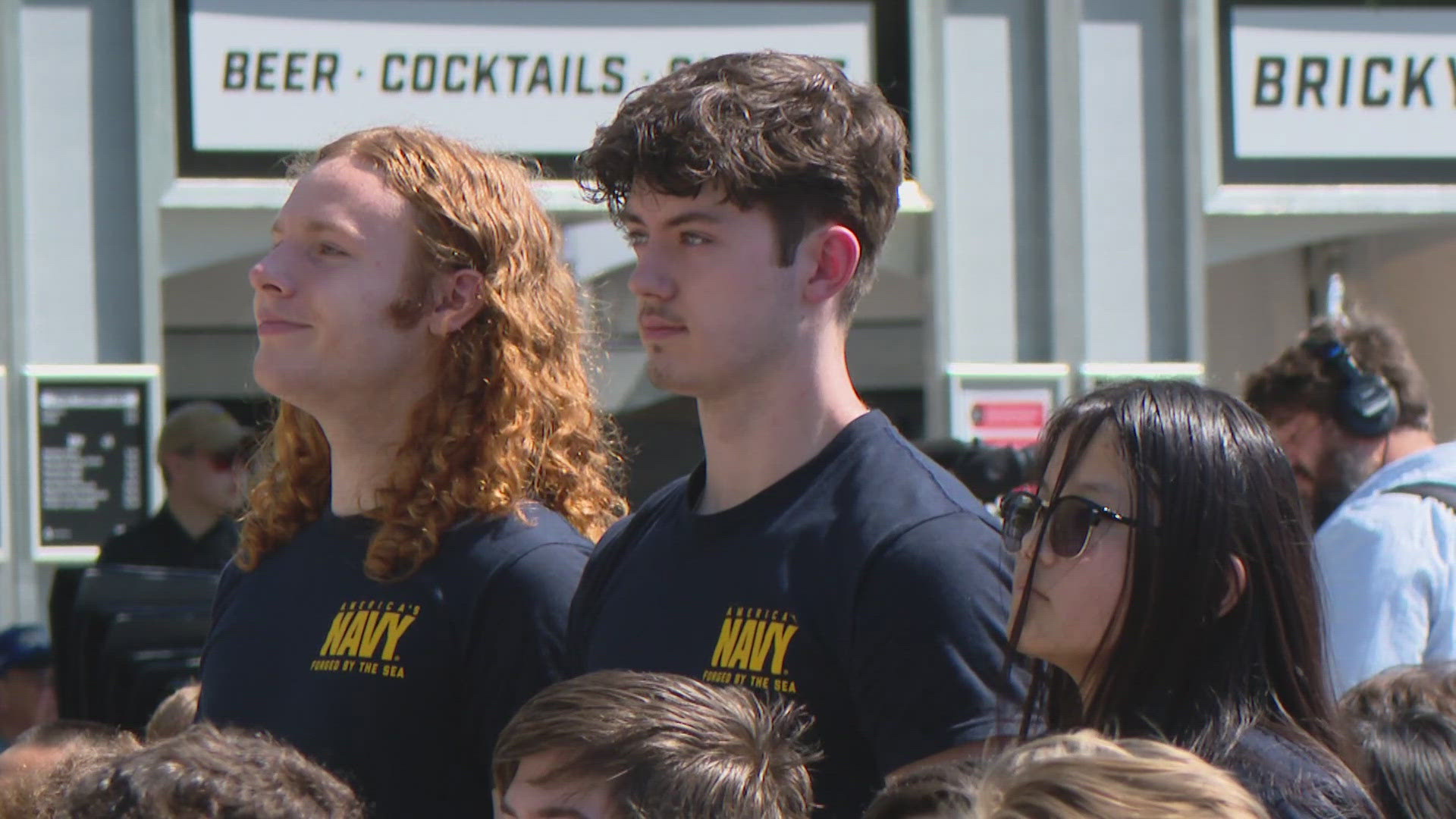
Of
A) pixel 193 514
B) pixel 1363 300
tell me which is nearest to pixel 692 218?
pixel 193 514

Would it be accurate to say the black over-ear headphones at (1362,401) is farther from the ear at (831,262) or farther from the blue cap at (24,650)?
the blue cap at (24,650)

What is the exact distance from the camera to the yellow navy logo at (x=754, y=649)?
189 cm

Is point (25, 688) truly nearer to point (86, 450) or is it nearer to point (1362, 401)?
point (86, 450)

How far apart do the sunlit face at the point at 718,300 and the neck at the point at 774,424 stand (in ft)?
0.07

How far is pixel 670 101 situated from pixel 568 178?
5.17 meters

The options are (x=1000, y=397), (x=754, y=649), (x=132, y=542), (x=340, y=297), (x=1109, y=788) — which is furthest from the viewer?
(x=1000, y=397)

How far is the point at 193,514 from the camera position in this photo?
4.98 m

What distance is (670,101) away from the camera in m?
2.12

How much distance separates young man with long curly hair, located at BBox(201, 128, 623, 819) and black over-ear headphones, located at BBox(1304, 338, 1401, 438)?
75.3 inches

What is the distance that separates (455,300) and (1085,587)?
3.11ft

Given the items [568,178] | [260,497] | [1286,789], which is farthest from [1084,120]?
[1286,789]

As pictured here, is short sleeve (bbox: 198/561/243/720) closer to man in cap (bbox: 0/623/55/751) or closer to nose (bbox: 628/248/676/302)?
nose (bbox: 628/248/676/302)

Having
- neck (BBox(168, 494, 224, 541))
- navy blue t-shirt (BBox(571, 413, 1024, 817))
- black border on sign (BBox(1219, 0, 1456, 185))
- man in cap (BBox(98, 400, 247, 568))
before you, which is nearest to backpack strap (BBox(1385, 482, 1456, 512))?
navy blue t-shirt (BBox(571, 413, 1024, 817))

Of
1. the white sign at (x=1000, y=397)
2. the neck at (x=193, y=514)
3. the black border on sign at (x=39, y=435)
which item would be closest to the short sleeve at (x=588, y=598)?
the neck at (x=193, y=514)
